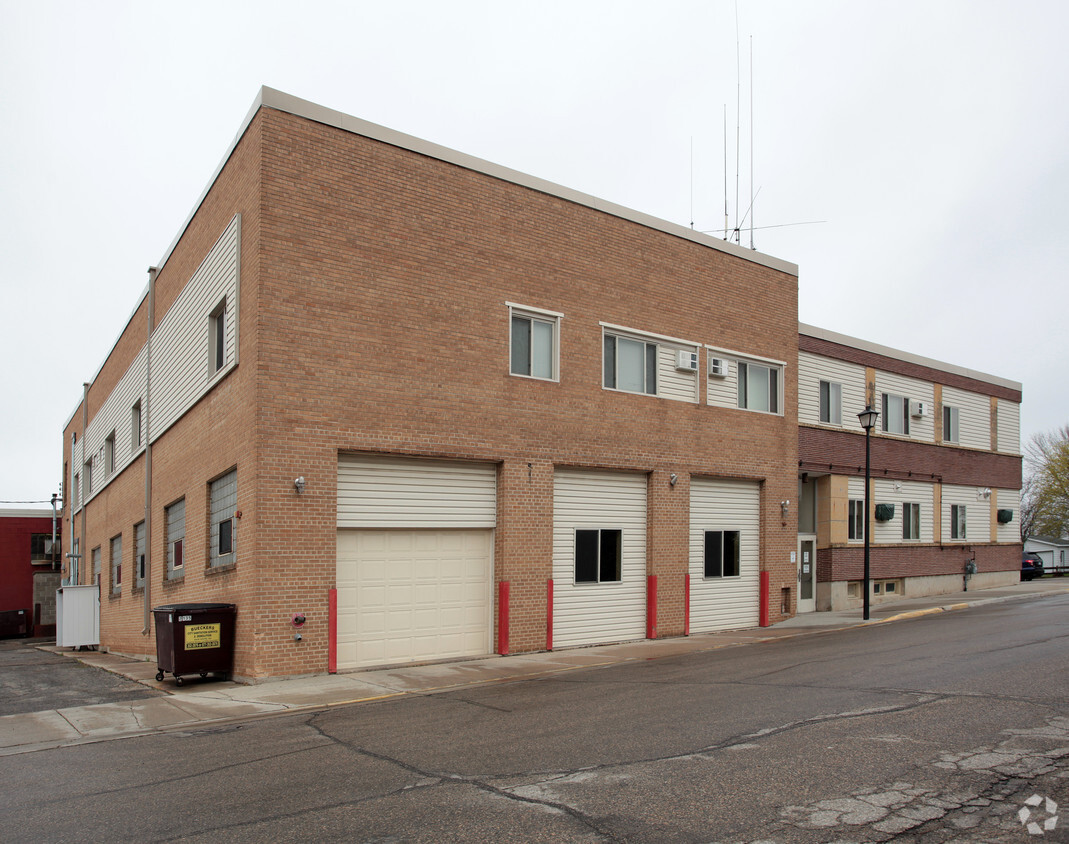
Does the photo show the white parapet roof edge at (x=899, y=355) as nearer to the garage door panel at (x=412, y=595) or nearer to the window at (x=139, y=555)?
the garage door panel at (x=412, y=595)

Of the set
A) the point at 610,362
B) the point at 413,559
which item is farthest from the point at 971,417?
the point at 413,559

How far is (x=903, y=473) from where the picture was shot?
98.4 feet

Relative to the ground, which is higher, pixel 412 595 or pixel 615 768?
pixel 412 595

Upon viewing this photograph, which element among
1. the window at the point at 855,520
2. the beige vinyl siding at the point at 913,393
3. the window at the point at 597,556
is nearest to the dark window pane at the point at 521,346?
the window at the point at 597,556

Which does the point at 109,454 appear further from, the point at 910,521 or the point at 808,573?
the point at 910,521

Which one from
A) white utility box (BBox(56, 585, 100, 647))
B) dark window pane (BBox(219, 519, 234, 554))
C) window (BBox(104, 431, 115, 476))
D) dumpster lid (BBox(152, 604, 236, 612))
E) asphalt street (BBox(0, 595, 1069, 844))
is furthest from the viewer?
window (BBox(104, 431, 115, 476))

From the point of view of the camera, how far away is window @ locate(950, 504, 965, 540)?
106ft

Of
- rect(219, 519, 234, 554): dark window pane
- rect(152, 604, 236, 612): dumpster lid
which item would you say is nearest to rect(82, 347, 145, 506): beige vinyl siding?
rect(219, 519, 234, 554): dark window pane

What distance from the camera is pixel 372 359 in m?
15.6

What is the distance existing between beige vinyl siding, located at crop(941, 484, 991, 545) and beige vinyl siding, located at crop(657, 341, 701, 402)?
15615 mm

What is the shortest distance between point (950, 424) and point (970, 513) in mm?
3548

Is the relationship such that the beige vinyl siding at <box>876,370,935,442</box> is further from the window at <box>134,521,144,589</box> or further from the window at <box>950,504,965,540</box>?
the window at <box>134,521,144,589</box>

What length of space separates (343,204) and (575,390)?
613 cm

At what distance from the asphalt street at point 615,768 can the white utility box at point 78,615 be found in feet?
65.5
